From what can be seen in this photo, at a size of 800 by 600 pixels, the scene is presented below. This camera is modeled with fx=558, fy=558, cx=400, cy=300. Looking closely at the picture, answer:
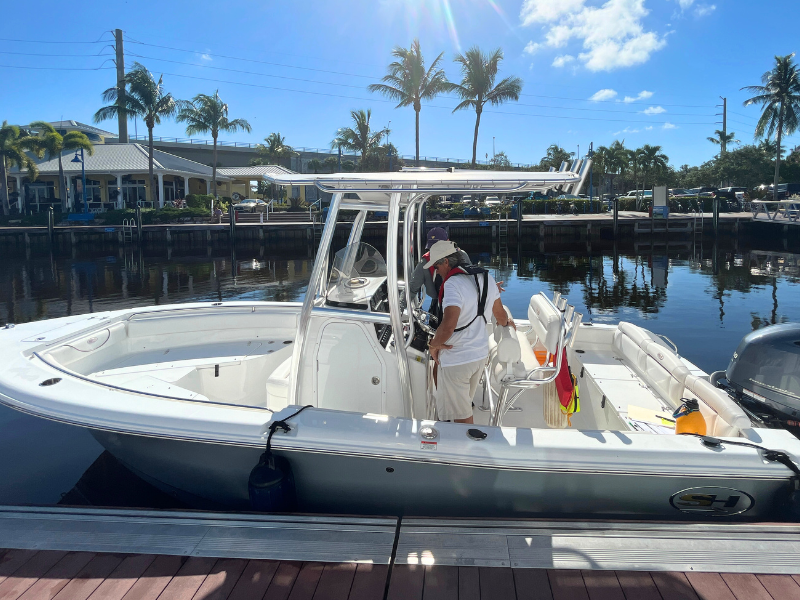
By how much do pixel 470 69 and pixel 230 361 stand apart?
35.3m

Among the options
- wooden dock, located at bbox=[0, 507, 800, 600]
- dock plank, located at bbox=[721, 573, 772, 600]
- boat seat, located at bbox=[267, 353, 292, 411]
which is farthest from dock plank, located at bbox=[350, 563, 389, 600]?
dock plank, located at bbox=[721, 573, 772, 600]

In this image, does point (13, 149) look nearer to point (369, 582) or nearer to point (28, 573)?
point (28, 573)


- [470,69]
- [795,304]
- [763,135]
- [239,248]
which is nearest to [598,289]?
[795,304]

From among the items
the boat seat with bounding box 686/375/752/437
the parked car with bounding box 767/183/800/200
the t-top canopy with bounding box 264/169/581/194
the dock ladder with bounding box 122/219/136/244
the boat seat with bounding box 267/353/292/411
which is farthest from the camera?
the parked car with bounding box 767/183/800/200

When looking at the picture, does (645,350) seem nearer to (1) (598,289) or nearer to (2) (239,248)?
(1) (598,289)

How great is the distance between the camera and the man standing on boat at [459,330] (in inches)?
131

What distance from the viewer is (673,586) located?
8.64 feet

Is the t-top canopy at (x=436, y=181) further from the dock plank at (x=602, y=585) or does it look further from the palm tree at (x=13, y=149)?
the palm tree at (x=13, y=149)

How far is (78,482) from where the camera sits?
5.24 meters

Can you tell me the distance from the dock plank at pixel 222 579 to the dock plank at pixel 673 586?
2026 mm

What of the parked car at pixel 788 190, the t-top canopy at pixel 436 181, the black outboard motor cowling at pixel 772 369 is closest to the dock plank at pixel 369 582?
the t-top canopy at pixel 436 181

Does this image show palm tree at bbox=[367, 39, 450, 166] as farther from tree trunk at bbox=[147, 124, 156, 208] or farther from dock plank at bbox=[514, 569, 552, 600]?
dock plank at bbox=[514, 569, 552, 600]

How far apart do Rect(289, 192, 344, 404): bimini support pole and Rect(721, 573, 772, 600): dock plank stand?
8.42 feet

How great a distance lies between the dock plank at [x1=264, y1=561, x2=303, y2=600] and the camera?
263 centimetres
